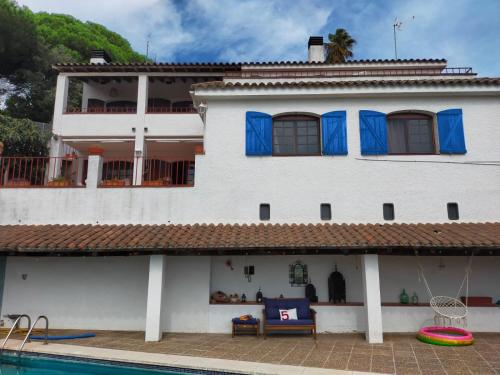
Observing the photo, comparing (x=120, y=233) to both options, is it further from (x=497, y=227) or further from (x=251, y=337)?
(x=497, y=227)

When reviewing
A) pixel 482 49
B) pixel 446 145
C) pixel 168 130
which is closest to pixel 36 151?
pixel 168 130

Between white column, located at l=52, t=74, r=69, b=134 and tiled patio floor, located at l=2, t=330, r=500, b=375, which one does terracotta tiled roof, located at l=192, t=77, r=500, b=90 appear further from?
white column, located at l=52, t=74, r=69, b=134

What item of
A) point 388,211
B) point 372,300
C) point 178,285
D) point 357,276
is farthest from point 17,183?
point 388,211

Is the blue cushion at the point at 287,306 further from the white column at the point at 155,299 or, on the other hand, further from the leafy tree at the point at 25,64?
the leafy tree at the point at 25,64

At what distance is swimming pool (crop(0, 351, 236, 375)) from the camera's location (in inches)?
303

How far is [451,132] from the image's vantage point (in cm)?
1226

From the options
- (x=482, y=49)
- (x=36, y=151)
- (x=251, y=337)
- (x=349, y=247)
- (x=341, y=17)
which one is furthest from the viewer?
(x=341, y=17)

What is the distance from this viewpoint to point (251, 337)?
33.8 ft

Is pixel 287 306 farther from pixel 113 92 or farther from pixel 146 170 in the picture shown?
pixel 113 92

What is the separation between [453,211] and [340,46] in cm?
1996

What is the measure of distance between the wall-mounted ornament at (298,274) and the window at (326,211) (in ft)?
5.62

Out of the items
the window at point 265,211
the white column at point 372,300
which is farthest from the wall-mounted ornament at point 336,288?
the window at point 265,211

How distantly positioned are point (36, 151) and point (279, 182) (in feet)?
46.6

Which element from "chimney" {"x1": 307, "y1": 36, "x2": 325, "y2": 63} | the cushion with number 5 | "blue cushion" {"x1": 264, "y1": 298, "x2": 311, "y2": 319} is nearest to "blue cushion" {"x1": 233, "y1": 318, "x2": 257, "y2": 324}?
"blue cushion" {"x1": 264, "y1": 298, "x2": 311, "y2": 319}
